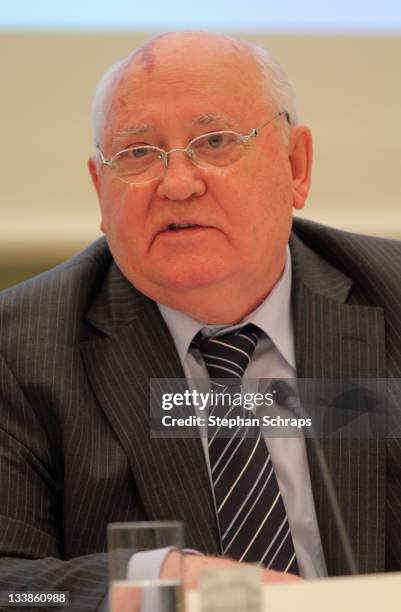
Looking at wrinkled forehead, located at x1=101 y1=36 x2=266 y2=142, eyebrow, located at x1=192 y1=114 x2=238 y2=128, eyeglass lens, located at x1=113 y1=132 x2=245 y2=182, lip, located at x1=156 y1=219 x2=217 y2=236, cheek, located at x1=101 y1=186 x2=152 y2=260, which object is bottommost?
lip, located at x1=156 y1=219 x2=217 y2=236

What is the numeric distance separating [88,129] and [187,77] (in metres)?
0.54

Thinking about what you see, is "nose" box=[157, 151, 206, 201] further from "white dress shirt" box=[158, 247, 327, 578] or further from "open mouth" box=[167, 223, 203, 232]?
"white dress shirt" box=[158, 247, 327, 578]

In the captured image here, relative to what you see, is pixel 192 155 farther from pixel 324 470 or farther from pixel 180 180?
pixel 324 470

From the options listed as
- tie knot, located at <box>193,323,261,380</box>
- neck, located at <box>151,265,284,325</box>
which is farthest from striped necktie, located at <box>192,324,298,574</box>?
neck, located at <box>151,265,284,325</box>

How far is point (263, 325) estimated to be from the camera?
1532 millimetres

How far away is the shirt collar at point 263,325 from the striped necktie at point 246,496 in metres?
0.09

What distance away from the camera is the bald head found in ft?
4.96

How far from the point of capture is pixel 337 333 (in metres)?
1.54

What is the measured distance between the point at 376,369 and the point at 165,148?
1.58 ft

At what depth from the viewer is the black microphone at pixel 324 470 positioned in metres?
1.32

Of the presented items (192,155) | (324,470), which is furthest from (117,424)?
(192,155)

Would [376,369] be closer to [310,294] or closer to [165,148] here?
[310,294]

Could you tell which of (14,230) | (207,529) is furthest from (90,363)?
(14,230)

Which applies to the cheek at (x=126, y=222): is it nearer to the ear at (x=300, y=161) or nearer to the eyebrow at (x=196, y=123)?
the eyebrow at (x=196, y=123)
